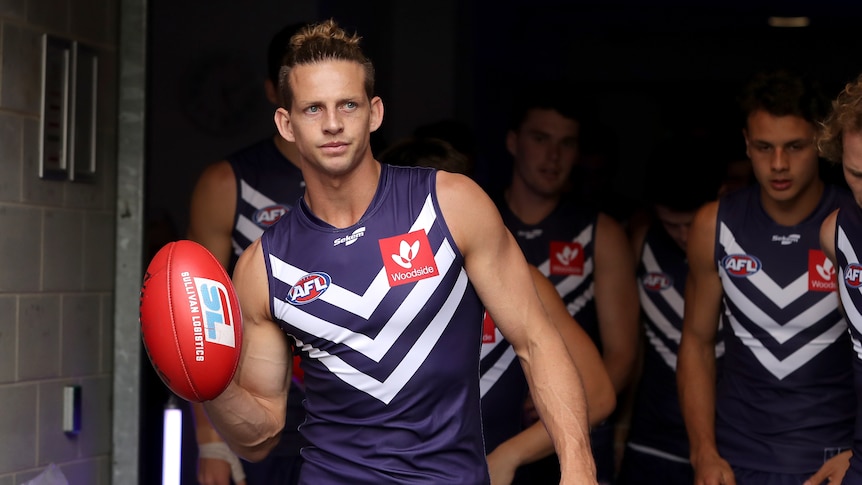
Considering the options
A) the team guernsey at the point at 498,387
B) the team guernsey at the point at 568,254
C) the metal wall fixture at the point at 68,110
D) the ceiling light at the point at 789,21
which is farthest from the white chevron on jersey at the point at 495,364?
the ceiling light at the point at 789,21

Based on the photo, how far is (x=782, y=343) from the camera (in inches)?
141

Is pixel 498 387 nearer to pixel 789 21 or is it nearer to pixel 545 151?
pixel 545 151

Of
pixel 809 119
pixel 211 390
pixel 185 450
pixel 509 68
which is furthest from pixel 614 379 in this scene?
pixel 509 68

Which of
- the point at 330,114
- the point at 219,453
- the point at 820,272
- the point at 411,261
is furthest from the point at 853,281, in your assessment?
the point at 219,453

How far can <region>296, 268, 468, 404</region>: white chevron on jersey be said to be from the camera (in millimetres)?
2746

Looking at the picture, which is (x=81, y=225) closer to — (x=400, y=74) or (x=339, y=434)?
(x=339, y=434)

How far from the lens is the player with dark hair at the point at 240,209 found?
3889 mm

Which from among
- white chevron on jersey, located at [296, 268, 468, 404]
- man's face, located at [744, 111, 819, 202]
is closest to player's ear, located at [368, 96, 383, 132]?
white chevron on jersey, located at [296, 268, 468, 404]

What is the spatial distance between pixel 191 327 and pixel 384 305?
1.37ft

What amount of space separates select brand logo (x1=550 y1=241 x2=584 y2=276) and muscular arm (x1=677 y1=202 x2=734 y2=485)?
58 cm

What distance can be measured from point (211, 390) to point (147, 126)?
5.65 feet

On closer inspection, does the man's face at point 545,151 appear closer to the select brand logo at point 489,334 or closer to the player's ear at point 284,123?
the select brand logo at point 489,334

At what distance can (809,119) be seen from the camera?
140 inches

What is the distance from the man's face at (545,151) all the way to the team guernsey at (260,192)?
88 cm
